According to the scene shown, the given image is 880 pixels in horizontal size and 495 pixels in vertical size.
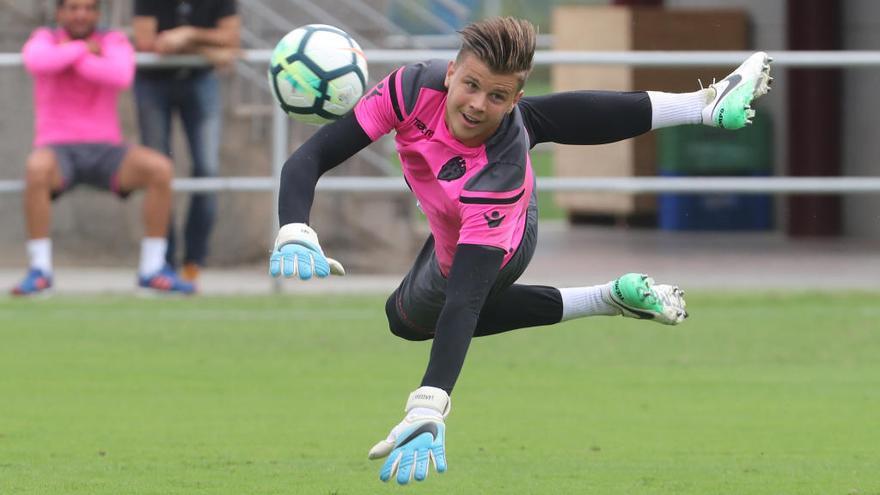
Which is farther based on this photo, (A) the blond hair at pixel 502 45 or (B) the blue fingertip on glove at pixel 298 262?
(A) the blond hair at pixel 502 45

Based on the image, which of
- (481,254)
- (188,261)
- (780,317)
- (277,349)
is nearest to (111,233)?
(188,261)

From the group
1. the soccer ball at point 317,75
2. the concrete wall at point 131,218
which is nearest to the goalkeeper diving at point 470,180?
the soccer ball at point 317,75

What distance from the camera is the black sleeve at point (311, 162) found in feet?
15.8

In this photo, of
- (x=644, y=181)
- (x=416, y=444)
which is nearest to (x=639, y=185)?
(x=644, y=181)

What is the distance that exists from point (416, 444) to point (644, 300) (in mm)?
1799

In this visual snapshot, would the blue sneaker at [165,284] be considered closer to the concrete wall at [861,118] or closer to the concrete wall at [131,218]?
the concrete wall at [131,218]

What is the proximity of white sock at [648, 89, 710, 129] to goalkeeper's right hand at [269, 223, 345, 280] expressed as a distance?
1.48m

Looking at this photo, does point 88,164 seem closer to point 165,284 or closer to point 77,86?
point 77,86

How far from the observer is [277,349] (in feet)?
27.9

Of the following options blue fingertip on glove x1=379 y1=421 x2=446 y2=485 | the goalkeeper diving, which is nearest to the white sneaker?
the goalkeeper diving

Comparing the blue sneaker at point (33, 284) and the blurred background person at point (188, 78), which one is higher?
the blurred background person at point (188, 78)

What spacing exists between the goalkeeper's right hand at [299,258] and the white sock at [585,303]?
5.12 feet

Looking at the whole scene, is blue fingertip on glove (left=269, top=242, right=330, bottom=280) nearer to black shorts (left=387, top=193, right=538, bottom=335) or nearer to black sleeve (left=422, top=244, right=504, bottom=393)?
black sleeve (left=422, top=244, right=504, bottom=393)

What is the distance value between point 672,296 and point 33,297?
541cm
